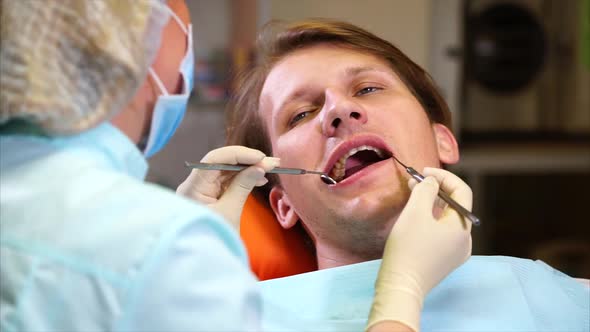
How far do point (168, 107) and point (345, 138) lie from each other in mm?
543

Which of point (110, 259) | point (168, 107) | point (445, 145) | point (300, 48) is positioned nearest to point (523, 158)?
point (445, 145)

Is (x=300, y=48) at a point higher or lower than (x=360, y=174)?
higher

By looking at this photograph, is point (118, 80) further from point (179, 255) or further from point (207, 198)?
point (207, 198)

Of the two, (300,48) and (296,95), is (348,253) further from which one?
A: (300,48)

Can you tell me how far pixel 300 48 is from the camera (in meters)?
1.81

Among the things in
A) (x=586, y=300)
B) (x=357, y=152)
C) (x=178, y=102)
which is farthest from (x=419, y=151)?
(x=178, y=102)

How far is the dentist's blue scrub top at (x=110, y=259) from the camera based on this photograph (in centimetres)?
78

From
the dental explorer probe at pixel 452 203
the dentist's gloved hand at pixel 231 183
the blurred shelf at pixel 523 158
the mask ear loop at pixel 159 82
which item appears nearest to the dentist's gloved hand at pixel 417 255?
the dental explorer probe at pixel 452 203

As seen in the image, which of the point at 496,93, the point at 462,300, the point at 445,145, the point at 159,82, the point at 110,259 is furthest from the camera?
the point at 496,93

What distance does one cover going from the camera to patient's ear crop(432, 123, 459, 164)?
1734 mm

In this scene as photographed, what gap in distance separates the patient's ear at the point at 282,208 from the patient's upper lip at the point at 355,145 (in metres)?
0.28

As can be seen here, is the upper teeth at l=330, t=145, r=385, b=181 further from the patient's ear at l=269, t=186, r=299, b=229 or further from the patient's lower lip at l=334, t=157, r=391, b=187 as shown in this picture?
the patient's ear at l=269, t=186, r=299, b=229

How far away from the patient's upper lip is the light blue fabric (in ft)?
0.77

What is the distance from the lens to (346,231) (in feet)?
5.06
